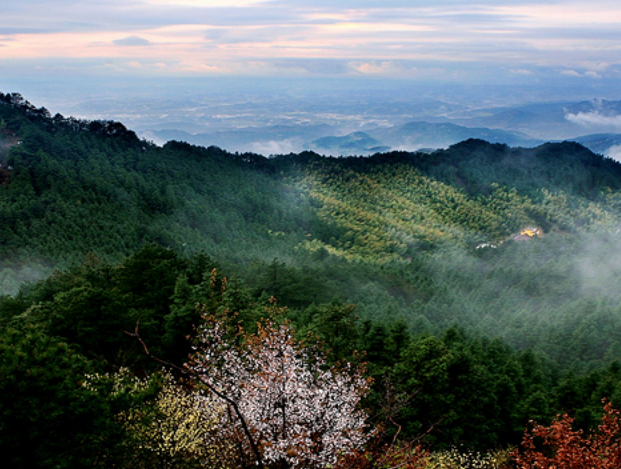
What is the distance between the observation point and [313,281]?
48.1 m

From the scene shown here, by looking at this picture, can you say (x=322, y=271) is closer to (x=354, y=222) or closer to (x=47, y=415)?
(x=354, y=222)

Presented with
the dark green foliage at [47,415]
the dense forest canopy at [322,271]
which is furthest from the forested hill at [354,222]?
the dark green foliage at [47,415]

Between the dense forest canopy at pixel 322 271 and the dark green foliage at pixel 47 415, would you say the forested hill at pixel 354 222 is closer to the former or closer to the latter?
the dense forest canopy at pixel 322 271

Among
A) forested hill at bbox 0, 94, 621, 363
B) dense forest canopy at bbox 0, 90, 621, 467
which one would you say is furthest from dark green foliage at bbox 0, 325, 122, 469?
forested hill at bbox 0, 94, 621, 363

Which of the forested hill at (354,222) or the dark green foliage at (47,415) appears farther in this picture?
the forested hill at (354,222)

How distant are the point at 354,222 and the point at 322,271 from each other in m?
46.0

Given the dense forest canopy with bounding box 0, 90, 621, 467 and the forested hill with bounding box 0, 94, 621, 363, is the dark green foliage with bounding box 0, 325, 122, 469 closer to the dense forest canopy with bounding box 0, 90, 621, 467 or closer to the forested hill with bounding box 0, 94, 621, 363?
the dense forest canopy with bounding box 0, 90, 621, 467

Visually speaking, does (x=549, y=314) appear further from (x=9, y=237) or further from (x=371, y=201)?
(x=371, y=201)

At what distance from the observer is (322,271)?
201 ft

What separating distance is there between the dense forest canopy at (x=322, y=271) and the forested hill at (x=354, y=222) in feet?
1.35

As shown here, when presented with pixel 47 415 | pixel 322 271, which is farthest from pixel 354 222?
pixel 47 415

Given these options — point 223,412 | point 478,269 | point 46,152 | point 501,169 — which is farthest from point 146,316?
point 501,169

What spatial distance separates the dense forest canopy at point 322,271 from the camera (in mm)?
22875

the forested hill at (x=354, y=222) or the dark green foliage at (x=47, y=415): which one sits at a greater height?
the dark green foliage at (x=47, y=415)
